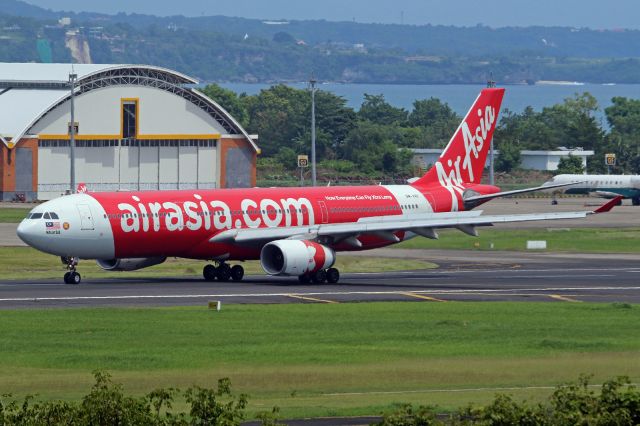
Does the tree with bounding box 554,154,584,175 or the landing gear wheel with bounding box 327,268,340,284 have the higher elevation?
the tree with bounding box 554,154,584,175

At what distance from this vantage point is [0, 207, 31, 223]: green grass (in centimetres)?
10781

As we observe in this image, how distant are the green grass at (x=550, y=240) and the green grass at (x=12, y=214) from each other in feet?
107

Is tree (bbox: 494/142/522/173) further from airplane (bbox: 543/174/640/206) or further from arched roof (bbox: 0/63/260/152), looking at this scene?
arched roof (bbox: 0/63/260/152)

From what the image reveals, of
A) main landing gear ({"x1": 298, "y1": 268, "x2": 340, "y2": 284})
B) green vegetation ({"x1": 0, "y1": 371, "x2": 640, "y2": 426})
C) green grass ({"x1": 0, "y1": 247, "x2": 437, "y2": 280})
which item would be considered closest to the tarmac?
main landing gear ({"x1": 298, "y1": 268, "x2": 340, "y2": 284})

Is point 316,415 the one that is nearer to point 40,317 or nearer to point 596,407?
point 596,407

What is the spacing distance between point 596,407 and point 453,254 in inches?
2464

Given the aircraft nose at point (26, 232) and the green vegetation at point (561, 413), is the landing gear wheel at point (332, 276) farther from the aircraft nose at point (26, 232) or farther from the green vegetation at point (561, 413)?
the green vegetation at point (561, 413)

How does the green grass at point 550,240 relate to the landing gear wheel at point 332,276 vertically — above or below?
above

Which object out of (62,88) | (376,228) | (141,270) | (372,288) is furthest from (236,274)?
(62,88)

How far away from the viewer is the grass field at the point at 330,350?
3431 cm

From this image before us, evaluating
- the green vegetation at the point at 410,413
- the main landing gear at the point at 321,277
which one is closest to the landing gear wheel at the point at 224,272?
the main landing gear at the point at 321,277

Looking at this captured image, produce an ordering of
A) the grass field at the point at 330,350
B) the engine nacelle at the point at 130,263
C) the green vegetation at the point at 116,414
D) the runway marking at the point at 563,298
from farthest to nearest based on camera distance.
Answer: the engine nacelle at the point at 130,263 < the runway marking at the point at 563,298 < the grass field at the point at 330,350 < the green vegetation at the point at 116,414

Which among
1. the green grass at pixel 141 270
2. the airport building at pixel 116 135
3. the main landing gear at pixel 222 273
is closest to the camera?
the main landing gear at pixel 222 273

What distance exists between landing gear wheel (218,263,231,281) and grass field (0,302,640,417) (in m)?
12.5
